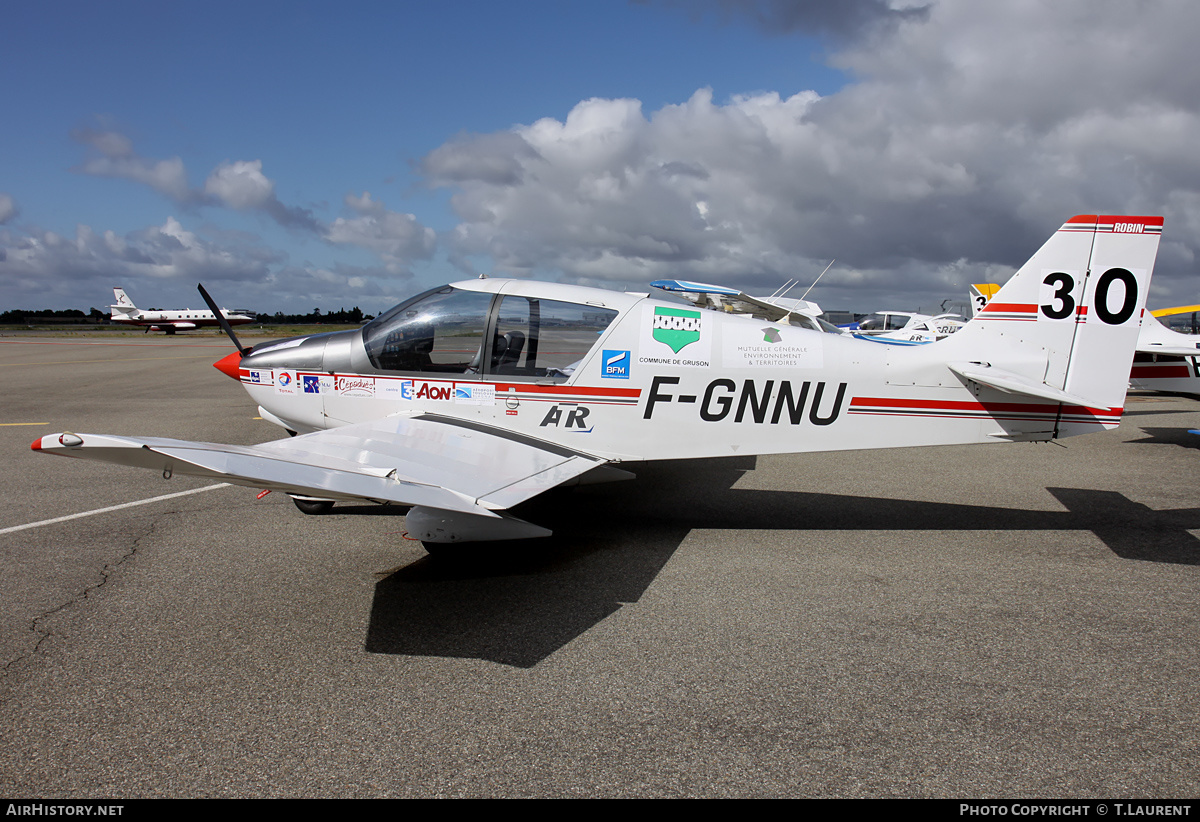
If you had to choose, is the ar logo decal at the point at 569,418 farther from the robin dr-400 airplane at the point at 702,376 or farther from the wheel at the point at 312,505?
the wheel at the point at 312,505

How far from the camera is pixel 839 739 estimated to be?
270 centimetres

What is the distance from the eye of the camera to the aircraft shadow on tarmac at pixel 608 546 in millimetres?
3646

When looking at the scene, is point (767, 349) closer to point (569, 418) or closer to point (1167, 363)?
point (569, 418)

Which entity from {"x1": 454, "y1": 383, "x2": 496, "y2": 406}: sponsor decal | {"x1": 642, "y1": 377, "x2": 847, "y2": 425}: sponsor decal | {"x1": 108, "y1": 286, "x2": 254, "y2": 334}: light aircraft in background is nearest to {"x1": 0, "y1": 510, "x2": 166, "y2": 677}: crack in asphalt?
{"x1": 454, "y1": 383, "x2": 496, "y2": 406}: sponsor decal

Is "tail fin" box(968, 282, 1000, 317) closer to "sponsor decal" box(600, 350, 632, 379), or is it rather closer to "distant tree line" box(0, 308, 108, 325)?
"sponsor decal" box(600, 350, 632, 379)

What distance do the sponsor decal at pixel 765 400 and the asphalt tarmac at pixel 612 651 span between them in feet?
3.25

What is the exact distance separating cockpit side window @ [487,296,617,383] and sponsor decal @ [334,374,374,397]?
107 centimetres

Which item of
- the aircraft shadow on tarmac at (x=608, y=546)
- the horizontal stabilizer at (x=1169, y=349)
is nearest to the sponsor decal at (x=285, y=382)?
the aircraft shadow on tarmac at (x=608, y=546)

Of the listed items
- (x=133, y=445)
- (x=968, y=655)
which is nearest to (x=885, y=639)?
(x=968, y=655)

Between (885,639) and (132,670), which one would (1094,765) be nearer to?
(885,639)

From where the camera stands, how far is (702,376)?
5098 mm

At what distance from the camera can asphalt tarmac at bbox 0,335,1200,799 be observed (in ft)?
8.29

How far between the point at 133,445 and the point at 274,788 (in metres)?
1.55

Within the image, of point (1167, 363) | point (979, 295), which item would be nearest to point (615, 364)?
point (1167, 363)
